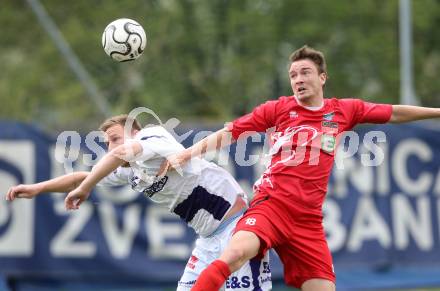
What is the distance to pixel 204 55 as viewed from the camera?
2394 cm

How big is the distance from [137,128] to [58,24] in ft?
56.7

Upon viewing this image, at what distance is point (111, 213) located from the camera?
34.1 feet

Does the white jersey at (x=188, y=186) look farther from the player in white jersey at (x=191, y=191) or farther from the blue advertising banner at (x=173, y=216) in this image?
the blue advertising banner at (x=173, y=216)

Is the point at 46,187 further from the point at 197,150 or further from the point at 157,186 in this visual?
the point at 197,150

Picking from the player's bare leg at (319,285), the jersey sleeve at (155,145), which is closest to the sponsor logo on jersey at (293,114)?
the jersey sleeve at (155,145)

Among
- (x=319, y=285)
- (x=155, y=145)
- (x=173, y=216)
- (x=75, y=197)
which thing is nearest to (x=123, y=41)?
(x=155, y=145)

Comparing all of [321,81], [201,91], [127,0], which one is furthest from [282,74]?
[321,81]

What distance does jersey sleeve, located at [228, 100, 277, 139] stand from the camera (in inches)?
247

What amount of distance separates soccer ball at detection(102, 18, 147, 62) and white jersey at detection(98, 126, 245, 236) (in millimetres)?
773

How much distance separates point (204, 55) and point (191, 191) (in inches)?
700

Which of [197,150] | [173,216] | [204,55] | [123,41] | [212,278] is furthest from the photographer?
[204,55]

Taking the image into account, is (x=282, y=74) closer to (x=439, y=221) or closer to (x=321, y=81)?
(x=439, y=221)

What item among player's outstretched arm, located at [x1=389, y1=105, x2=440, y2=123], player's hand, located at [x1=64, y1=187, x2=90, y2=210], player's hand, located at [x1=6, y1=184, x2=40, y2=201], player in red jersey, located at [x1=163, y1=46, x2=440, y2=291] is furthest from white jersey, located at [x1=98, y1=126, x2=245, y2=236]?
player's outstretched arm, located at [x1=389, y1=105, x2=440, y2=123]

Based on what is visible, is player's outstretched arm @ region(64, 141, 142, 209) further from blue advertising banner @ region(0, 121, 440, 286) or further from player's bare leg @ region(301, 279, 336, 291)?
blue advertising banner @ region(0, 121, 440, 286)
